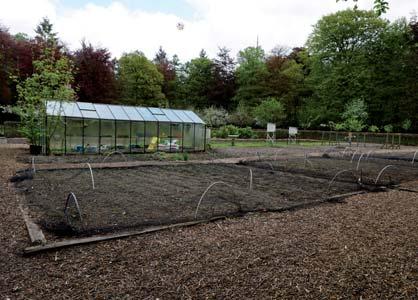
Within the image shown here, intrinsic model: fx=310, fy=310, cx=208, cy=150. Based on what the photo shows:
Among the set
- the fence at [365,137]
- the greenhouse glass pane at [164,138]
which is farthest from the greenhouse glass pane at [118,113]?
the fence at [365,137]

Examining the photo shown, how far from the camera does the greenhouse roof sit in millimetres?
13031

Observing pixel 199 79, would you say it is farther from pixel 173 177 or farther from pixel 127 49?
pixel 173 177

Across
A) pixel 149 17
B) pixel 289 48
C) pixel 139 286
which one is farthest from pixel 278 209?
pixel 289 48

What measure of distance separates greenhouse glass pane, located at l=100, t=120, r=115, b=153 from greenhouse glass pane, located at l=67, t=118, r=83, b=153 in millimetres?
880

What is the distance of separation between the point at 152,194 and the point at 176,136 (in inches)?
404

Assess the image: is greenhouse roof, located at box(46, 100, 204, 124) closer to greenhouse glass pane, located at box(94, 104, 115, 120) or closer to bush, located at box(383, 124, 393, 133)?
greenhouse glass pane, located at box(94, 104, 115, 120)

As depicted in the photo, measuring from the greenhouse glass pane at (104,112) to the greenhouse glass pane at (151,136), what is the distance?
1785 mm

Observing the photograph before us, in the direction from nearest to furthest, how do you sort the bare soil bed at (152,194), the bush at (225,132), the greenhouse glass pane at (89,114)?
the bare soil bed at (152,194) → the greenhouse glass pane at (89,114) → the bush at (225,132)

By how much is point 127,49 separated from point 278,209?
43.9 metres

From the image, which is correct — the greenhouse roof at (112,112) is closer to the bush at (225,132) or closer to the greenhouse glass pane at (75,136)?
the greenhouse glass pane at (75,136)

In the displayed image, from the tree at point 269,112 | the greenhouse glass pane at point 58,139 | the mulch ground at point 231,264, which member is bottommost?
the mulch ground at point 231,264

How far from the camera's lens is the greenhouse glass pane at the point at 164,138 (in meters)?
15.7

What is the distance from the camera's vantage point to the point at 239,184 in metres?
7.46

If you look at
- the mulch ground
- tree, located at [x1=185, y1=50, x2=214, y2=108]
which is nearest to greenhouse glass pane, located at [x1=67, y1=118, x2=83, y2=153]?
the mulch ground
